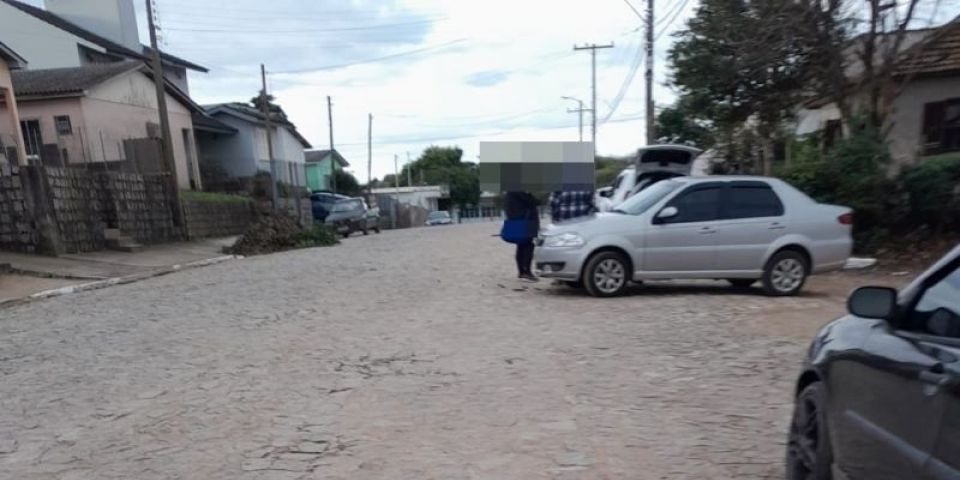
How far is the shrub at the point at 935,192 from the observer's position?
37.2 ft

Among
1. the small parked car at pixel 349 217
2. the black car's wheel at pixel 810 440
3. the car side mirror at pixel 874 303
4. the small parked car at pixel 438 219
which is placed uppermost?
the car side mirror at pixel 874 303

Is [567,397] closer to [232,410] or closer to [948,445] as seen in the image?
[232,410]

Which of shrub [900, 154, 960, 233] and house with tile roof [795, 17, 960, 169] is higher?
house with tile roof [795, 17, 960, 169]

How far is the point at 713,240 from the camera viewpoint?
9.00m

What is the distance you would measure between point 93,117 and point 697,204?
23.2 metres

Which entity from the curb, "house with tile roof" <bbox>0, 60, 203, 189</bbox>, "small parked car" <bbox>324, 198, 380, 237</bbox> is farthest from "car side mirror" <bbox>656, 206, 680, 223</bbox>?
"small parked car" <bbox>324, 198, 380, 237</bbox>

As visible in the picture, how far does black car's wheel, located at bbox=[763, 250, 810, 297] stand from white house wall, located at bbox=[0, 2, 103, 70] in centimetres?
3260

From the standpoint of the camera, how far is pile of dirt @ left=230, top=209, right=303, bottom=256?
67.5 feet

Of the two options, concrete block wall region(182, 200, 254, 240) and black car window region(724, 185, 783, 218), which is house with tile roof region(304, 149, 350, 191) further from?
black car window region(724, 185, 783, 218)

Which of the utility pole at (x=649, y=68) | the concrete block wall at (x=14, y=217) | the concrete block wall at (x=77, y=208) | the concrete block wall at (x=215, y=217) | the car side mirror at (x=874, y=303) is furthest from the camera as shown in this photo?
the utility pole at (x=649, y=68)

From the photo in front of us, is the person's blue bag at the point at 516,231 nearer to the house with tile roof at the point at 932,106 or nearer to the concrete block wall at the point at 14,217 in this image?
the house with tile roof at the point at 932,106

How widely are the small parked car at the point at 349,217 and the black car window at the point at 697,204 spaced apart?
2181cm

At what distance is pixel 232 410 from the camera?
4.93 m

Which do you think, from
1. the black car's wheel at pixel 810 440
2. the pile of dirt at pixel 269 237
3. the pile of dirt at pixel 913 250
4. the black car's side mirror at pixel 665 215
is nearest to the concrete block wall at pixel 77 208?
the pile of dirt at pixel 269 237
